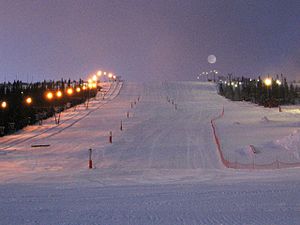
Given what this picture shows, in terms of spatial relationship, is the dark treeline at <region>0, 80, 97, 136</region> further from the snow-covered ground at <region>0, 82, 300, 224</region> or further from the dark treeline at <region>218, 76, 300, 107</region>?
the dark treeline at <region>218, 76, 300, 107</region>

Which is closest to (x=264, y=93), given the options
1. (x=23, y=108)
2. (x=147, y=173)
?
(x=23, y=108)

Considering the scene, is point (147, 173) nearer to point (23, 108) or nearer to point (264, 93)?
point (23, 108)

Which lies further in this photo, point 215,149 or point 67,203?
point 215,149

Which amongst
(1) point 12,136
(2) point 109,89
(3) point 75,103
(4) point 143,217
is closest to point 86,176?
(4) point 143,217

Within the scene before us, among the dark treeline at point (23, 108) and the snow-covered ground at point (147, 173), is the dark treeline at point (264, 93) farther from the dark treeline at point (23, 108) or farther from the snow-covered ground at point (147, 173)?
A: the dark treeline at point (23, 108)

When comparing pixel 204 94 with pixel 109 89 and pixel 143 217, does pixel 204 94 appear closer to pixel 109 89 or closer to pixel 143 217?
pixel 109 89

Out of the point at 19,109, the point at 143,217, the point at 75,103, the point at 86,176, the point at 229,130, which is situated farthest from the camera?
the point at 75,103

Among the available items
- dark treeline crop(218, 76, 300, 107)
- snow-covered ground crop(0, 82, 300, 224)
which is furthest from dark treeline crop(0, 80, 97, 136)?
dark treeline crop(218, 76, 300, 107)

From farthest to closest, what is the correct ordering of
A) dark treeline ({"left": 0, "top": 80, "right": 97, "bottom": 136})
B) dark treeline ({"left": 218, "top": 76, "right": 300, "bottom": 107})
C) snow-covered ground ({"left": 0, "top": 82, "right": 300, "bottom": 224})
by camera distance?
dark treeline ({"left": 218, "top": 76, "right": 300, "bottom": 107}) < dark treeline ({"left": 0, "top": 80, "right": 97, "bottom": 136}) < snow-covered ground ({"left": 0, "top": 82, "right": 300, "bottom": 224})

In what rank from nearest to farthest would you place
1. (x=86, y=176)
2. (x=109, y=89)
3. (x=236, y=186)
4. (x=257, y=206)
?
(x=257, y=206)
(x=236, y=186)
(x=86, y=176)
(x=109, y=89)

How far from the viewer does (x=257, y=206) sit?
937cm

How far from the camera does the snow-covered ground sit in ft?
29.7

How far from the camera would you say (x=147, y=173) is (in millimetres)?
17750

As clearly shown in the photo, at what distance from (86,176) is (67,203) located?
6495 mm
